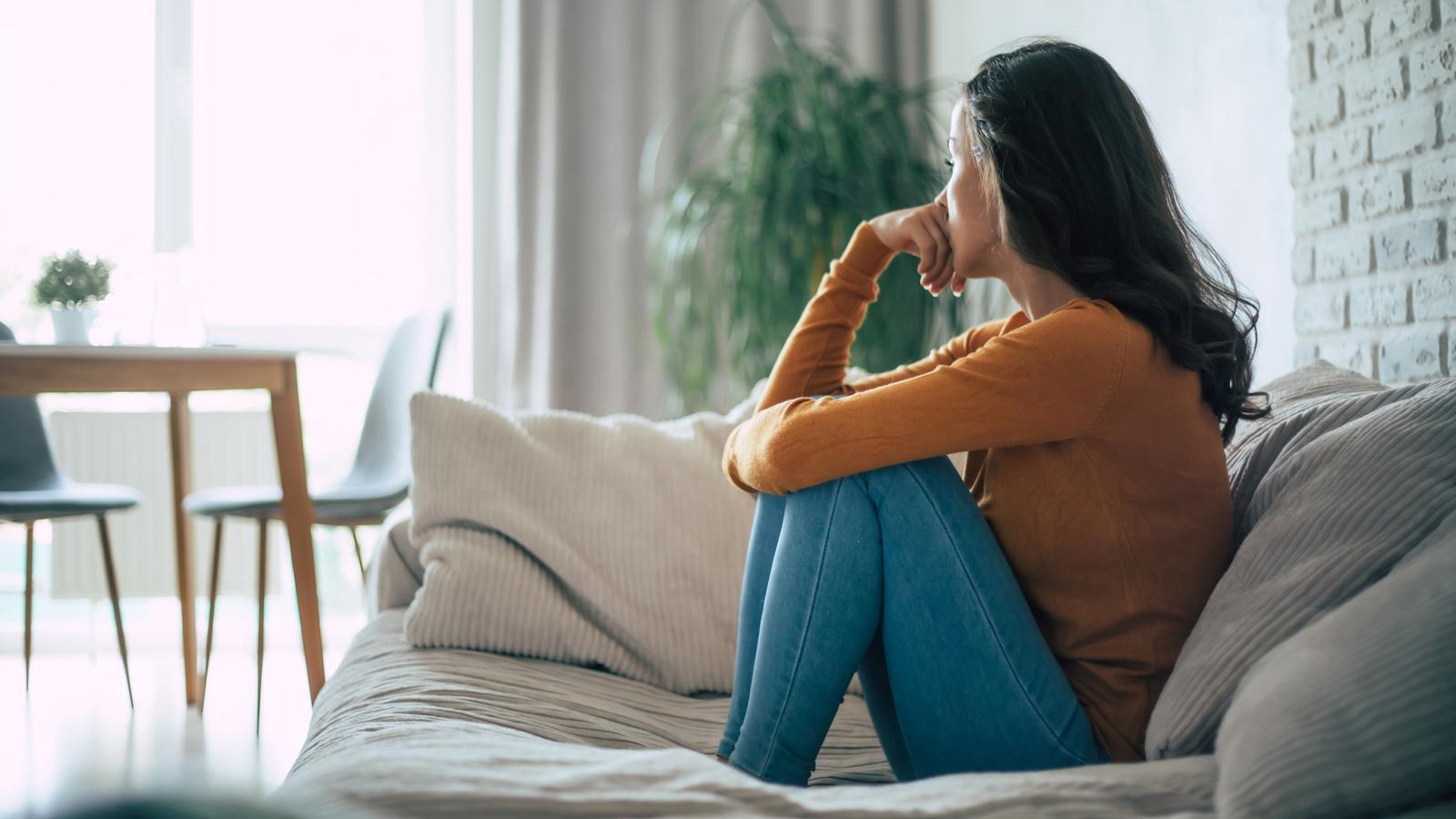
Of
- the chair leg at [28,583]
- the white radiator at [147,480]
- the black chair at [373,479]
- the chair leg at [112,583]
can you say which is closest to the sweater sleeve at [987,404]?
the black chair at [373,479]

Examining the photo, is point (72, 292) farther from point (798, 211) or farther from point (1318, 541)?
point (1318, 541)

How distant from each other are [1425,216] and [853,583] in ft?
3.05

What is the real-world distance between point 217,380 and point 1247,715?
2132mm

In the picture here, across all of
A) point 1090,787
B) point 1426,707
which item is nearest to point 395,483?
point 1090,787

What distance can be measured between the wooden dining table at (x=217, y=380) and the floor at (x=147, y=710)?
351 millimetres

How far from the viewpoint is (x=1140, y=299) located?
Answer: 1165 mm

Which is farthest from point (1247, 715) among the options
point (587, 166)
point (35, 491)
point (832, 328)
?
point (587, 166)

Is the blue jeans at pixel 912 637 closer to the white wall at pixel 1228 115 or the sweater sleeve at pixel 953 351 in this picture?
the sweater sleeve at pixel 953 351

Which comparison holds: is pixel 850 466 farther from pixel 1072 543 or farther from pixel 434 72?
pixel 434 72

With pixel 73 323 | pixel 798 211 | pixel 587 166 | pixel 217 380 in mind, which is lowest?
Result: pixel 217 380

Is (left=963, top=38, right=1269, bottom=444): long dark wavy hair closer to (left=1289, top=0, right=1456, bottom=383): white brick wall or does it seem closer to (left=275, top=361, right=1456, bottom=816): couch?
(left=275, top=361, right=1456, bottom=816): couch

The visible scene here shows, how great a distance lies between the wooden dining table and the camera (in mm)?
2232

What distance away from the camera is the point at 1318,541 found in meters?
1.05

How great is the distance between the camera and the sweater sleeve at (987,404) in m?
1.13
